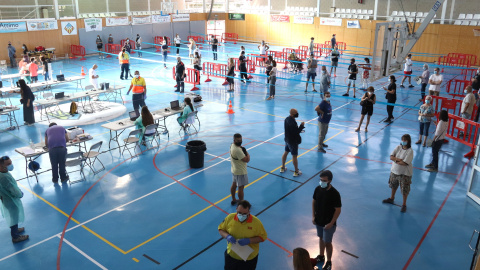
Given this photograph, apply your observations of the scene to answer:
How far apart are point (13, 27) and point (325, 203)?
31845 mm

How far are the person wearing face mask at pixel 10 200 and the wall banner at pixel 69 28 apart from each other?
29.2m

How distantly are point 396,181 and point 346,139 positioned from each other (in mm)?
5434

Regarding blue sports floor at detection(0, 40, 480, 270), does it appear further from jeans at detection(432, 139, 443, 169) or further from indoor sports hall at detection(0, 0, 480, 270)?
jeans at detection(432, 139, 443, 169)

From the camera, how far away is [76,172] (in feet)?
40.7

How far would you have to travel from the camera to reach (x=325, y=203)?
23.1ft

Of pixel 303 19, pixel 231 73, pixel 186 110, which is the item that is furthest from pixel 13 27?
pixel 303 19

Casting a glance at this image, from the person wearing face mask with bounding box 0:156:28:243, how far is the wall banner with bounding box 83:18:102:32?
2948 cm

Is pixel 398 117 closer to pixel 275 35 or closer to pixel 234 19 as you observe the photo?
pixel 275 35

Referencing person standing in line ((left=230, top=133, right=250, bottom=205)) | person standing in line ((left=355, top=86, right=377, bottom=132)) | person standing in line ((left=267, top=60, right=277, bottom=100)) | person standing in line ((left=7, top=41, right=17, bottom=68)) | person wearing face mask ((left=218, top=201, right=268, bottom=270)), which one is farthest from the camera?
person standing in line ((left=7, top=41, right=17, bottom=68))

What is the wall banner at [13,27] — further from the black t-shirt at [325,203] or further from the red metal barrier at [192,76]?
the black t-shirt at [325,203]

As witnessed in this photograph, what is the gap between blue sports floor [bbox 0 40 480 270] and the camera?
8227 mm

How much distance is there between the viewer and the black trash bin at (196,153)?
1219 centimetres

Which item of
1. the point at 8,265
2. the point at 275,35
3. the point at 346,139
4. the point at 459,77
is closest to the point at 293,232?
the point at 8,265

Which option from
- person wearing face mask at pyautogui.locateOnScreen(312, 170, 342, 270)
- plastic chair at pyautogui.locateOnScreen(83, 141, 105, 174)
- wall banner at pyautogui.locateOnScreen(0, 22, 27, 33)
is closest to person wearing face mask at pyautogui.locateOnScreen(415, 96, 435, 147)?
person wearing face mask at pyautogui.locateOnScreen(312, 170, 342, 270)
